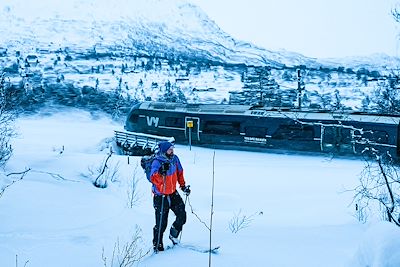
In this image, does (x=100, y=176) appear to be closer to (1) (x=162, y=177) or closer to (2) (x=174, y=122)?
(1) (x=162, y=177)

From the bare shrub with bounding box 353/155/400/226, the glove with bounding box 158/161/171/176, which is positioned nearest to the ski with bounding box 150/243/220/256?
the glove with bounding box 158/161/171/176

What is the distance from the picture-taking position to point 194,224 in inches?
274

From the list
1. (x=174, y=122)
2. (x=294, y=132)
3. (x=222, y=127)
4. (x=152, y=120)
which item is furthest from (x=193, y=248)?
(x=152, y=120)

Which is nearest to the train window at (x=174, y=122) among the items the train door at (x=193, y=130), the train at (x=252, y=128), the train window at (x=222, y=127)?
the train at (x=252, y=128)

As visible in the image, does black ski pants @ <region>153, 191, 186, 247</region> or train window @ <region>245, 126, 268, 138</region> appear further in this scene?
train window @ <region>245, 126, 268, 138</region>

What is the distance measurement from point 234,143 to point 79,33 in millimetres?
180351

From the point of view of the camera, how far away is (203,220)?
7.52 m

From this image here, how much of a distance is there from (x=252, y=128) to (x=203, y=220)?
42.7 ft

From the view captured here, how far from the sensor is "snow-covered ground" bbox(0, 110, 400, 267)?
15.0 feet

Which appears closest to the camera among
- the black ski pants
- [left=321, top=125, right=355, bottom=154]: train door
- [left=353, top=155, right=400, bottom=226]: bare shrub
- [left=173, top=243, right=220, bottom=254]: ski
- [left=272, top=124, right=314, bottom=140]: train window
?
[left=173, top=243, right=220, bottom=254]: ski

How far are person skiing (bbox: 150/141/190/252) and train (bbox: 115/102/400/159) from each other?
1260 centimetres

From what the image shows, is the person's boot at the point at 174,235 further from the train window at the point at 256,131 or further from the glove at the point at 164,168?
the train window at the point at 256,131

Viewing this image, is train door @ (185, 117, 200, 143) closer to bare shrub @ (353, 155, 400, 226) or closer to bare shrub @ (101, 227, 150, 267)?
bare shrub @ (353, 155, 400, 226)

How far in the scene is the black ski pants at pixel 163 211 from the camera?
5.10m
